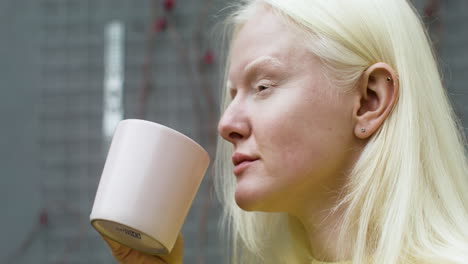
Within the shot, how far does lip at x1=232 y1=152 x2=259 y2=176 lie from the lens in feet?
2.99

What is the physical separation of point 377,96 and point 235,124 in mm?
201

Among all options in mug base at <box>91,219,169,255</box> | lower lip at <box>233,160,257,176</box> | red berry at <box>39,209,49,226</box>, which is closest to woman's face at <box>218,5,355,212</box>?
lower lip at <box>233,160,257,176</box>

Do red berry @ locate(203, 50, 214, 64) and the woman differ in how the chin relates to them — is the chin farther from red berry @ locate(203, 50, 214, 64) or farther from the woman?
red berry @ locate(203, 50, 214, 64)

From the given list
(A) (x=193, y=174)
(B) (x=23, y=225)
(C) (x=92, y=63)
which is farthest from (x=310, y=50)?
(B) (x=23, y=225)

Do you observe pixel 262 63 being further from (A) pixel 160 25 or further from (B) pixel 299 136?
(A) pixel 160 25

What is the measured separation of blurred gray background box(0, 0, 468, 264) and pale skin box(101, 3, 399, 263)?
0.97 m

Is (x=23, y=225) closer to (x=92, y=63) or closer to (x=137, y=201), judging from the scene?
(x=92, y=63)

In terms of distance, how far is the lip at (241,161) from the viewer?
35.9 inches

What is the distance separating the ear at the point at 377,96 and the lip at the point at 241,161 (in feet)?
0.49

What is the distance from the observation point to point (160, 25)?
1.94m

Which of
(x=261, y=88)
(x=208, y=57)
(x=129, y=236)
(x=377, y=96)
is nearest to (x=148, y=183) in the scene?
(x=129, y=236)

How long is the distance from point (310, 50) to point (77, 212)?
1219 millimetres

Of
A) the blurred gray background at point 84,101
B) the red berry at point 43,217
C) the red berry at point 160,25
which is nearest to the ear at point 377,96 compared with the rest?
the blurred gray background at point 84,101

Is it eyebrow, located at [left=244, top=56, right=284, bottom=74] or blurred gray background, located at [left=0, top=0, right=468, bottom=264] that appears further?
blurred gray background, located at [left=0, top=0, right=468, bottom=264]
